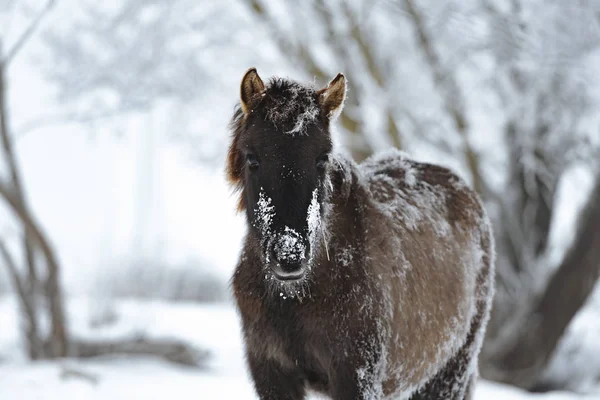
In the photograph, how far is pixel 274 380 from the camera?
10.4 ft

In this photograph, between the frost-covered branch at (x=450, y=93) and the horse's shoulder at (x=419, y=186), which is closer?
the horse's shoulder at (x=419, y=186)

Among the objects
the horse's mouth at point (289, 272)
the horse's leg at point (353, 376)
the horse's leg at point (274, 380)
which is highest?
the horse's mouth at point (289, 272)

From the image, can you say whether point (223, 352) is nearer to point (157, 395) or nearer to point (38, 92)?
point (157, 395)

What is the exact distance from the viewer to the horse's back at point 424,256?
11.1 ft

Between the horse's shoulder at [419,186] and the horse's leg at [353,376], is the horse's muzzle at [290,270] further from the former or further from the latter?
the horse's shoulder at [419,186]

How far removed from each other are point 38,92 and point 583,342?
9.39 metres

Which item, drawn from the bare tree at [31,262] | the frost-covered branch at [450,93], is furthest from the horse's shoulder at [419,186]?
the bare tree at [31,262]

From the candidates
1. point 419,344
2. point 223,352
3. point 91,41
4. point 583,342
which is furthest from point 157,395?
point 583,342

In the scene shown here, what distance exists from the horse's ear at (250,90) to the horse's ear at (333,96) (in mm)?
289

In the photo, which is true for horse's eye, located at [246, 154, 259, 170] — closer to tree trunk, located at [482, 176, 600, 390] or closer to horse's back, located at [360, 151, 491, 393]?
horse's back, located at [360, 151, 491, 393]

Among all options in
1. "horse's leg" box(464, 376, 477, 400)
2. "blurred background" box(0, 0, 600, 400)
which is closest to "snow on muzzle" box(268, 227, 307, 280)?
"horse's leg" box(464, 376, 477, 400)

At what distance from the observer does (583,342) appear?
10656 mm

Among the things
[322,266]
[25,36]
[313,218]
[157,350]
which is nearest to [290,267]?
[313,218]

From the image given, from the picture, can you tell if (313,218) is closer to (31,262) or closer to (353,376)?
(353,376)
